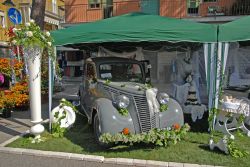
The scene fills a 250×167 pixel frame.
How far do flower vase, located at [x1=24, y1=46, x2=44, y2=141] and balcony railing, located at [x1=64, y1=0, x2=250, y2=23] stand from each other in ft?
44.8

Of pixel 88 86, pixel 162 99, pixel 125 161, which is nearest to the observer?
pixel 125 161

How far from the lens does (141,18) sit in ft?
21.8

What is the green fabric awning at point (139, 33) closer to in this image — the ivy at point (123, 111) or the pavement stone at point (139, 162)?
the ivy at point (123, 111)

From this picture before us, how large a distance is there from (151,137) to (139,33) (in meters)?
2.14

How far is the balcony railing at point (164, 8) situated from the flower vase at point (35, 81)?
44.8 feet

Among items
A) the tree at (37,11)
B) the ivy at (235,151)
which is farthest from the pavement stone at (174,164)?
the tree at (37,11)

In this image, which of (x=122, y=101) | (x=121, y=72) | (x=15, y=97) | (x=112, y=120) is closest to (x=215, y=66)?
(x=121, y=72)

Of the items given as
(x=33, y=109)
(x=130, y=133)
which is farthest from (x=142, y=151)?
(x=33, y=109)

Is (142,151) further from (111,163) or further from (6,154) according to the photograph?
(6,154)

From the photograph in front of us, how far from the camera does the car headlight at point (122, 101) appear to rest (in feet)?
17.1

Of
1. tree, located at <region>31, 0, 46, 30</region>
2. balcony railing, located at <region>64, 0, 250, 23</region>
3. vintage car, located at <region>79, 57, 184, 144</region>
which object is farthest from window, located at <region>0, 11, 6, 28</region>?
vintage car, located at <region>79, 57, 184, 144</region>

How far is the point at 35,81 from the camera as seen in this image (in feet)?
18.8

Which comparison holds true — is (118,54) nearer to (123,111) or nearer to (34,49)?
(34,49)

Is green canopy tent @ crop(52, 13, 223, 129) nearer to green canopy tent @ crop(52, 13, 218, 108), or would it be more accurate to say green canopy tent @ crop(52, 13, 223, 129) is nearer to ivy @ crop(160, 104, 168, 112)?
green canopy tent @ crop(52, 13, 218, 108)
